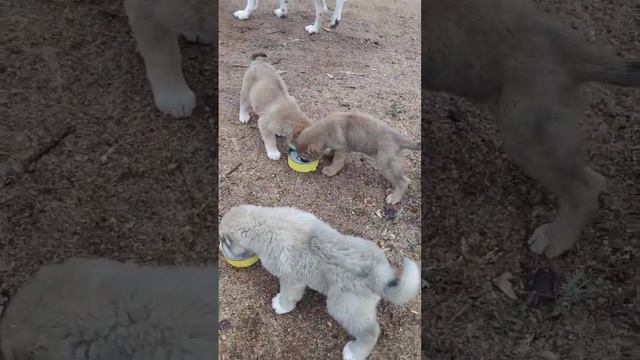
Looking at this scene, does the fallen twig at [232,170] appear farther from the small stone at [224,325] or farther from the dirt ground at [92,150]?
the small stone at [224,325]

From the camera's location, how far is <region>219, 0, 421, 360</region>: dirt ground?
3.45 feet

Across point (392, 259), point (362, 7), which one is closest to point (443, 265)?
point (392, 259)

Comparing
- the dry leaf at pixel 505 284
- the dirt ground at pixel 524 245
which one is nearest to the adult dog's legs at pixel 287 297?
the dirt ground at pixel 524 245

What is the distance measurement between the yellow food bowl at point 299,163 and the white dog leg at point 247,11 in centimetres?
27

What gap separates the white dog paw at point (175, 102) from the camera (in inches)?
41.5

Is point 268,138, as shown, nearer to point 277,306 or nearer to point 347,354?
point 277,306

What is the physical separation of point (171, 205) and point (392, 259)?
39 centimetres

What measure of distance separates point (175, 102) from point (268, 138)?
0.67 ft

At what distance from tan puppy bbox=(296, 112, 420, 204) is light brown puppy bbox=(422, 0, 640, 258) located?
16 centimetres

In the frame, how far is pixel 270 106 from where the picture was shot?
1151 mm

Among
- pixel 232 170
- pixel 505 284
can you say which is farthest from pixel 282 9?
pixel 505 284

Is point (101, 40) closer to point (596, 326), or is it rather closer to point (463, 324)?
point (463, 324)

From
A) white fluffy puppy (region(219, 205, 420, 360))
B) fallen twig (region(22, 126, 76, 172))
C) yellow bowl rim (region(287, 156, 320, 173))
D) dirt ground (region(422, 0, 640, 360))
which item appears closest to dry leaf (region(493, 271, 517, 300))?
dirt ground (region(422, 0, 640, 360))

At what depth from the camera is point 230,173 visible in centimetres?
110
